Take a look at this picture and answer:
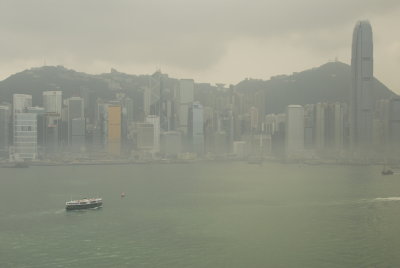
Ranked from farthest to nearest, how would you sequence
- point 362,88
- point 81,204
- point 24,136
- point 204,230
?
point 362,88 → point 24,136 → point 81,204 → point 204,230

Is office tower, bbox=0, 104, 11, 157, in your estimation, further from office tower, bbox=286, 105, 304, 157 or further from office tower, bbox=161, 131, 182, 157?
office tower, bbox=286, 105, 304, 157

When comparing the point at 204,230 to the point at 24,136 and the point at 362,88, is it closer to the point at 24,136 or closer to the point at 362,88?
the point at 24,136

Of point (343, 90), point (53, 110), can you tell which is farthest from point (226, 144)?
point (53, 110)

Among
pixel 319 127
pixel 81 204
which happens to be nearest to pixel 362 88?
pixel 319 127

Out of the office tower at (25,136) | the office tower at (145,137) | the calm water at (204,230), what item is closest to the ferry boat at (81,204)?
the calm water at (204,230)

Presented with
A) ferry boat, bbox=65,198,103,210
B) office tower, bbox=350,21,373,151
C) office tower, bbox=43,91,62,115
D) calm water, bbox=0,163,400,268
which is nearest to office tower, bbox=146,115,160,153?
office tower, bbox=43,91,62,115

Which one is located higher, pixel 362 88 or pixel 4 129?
pixel 362 88

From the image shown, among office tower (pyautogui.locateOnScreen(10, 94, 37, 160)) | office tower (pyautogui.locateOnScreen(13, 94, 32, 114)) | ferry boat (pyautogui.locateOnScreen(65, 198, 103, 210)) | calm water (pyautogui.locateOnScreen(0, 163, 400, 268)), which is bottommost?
calm water (pyautogui.locateOnScreen(0, 163, 400, 268))
